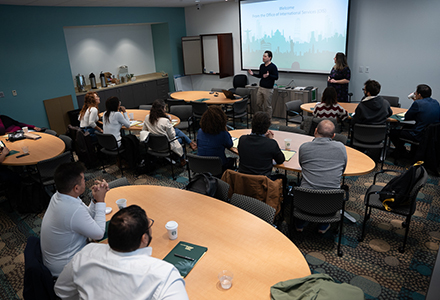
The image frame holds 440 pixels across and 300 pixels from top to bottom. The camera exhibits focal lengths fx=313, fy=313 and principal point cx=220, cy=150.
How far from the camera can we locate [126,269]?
5.37 feet

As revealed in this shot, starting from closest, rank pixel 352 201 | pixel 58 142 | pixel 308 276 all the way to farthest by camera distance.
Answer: pixel 308 276 < pixel 352 201 < pixel 58 142

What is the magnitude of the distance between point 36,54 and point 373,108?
294 inches

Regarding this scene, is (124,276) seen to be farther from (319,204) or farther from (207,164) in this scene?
(207,164)

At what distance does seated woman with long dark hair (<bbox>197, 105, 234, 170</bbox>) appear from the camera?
13.3 feet

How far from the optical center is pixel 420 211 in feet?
13.5

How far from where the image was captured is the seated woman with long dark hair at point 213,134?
4.05 m

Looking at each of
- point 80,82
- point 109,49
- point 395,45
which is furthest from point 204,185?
point 109,49

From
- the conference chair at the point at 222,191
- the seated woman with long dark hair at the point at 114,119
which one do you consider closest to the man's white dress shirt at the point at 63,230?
the conference chair at the point at 222,191

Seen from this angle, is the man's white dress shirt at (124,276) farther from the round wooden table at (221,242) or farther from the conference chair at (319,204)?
the conference chair at (319,204)

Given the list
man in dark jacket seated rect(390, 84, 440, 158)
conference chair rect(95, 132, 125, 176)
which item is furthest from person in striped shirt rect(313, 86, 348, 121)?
conference chair rect(95, 132, 125, 176)

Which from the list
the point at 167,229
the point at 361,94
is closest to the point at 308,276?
the point at 167,229

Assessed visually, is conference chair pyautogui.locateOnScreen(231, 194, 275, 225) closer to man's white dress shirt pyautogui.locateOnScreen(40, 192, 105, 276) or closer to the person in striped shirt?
man's white dress shirt pyautogui.locateOnScreen(40, 192, 105, 276)

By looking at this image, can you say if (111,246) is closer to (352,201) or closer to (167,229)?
(167,229)

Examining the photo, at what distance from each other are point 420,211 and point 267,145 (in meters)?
2.35
